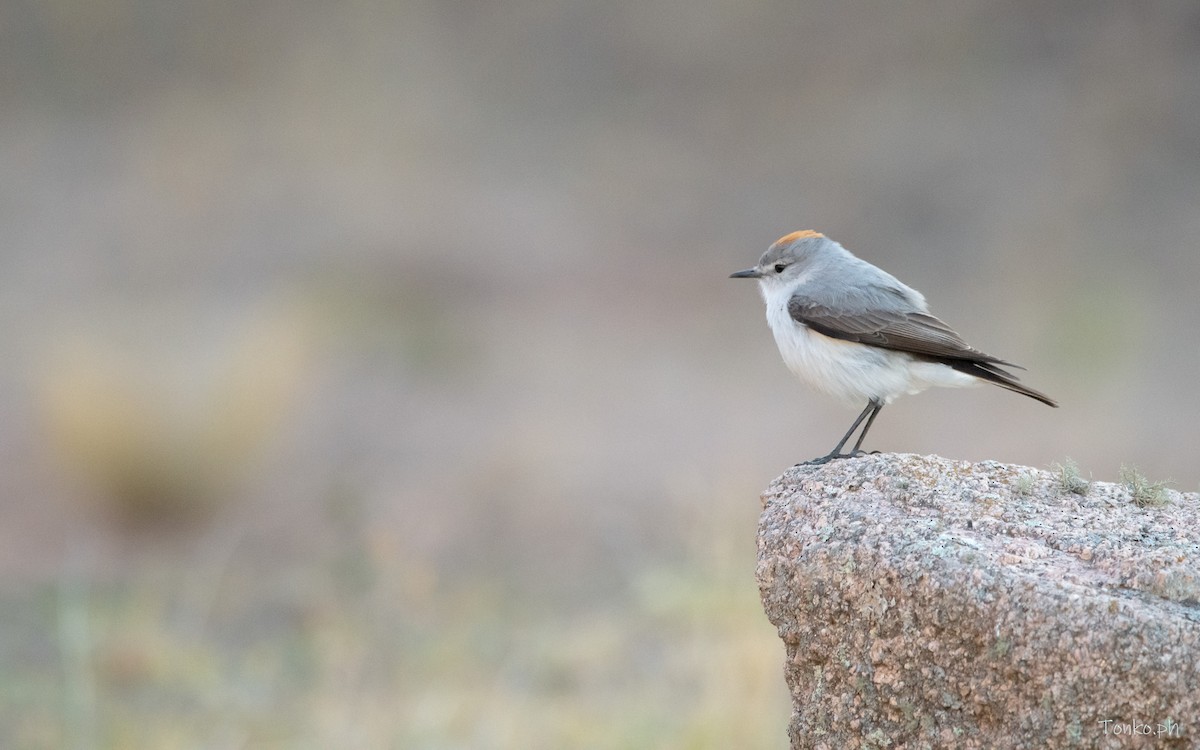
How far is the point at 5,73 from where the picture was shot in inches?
563

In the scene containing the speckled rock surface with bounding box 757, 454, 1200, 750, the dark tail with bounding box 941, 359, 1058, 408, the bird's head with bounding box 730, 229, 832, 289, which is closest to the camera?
the speckled rock surface with bounding box 757, 454, 1200, 750

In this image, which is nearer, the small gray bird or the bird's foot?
the bird's foot

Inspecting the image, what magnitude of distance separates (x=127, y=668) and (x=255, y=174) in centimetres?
863

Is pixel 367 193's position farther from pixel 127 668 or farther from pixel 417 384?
pixel 127 668

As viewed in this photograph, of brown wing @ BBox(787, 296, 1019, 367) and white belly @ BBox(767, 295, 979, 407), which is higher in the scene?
brown wing @ BBox(787, 296, 1019, 367)

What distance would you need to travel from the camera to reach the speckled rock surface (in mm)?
2098

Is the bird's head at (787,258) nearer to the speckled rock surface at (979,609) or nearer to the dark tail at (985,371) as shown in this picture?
the dark tail at (985,371)

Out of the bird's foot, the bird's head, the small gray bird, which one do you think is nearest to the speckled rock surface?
the bird's foot

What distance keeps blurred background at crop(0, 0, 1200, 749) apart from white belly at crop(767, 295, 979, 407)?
162cm

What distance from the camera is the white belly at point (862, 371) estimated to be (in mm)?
3551

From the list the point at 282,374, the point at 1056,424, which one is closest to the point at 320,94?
the point at 282,374

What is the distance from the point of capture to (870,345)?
11.7 ft

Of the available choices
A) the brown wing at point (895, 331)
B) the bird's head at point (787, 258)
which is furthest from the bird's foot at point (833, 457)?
the bird's head at point (787, 258)

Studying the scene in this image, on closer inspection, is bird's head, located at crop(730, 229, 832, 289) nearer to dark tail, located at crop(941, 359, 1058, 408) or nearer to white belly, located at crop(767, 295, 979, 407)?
white belly, located at crop(767, 295, 979, 407)
